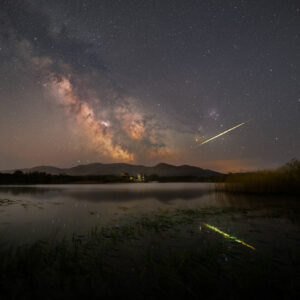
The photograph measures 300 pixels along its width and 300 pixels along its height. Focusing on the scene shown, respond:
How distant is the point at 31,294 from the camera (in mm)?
5379

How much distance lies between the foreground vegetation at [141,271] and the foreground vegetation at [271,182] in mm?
27509

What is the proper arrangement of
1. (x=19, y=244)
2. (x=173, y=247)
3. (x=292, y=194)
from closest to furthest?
1. (x=173, y=247)
2. (x=19, y=244)
3. (x=292, y=194)

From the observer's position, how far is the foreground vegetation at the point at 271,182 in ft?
101

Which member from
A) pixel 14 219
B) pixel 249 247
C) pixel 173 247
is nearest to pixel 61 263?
pixel 173 247

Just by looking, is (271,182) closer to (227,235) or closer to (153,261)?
(227,235)

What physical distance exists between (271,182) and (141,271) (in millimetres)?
32837

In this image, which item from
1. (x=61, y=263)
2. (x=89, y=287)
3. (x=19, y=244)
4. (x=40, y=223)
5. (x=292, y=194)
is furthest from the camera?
(x=292, y=194)

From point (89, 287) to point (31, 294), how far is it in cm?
151

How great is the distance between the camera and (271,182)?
32562mm

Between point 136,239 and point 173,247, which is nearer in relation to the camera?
point 173,247

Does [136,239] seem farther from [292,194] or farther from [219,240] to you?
[292,194]

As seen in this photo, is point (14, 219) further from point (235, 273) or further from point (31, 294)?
point (235, 273)

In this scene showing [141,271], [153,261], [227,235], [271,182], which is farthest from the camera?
[271,182]

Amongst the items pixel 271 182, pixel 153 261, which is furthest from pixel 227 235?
pixel 271 182
